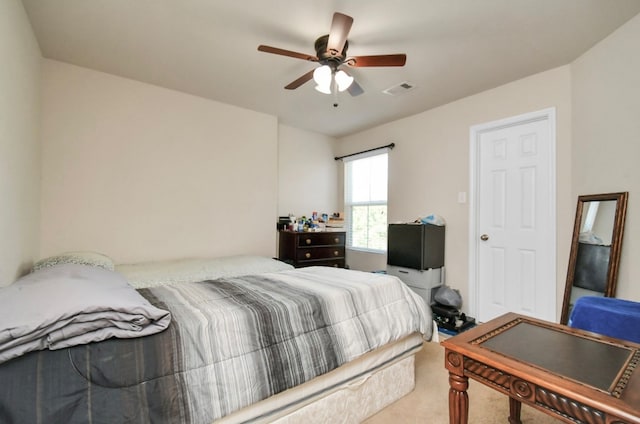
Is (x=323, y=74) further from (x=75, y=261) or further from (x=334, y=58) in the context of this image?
(x=75, y=261)

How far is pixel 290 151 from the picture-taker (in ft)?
13.9

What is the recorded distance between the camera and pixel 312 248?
383cm

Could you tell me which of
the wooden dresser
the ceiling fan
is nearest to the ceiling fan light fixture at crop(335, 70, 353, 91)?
the ceiling fan

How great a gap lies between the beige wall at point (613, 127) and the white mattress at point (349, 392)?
163cm

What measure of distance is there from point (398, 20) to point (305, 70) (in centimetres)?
97

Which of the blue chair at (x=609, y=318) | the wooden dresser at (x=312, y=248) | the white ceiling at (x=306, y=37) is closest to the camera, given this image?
the blue chair at (x=609, y=318)

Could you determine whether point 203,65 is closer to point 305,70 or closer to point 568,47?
point 305,70

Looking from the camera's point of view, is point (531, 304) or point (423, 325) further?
point (531, 304)

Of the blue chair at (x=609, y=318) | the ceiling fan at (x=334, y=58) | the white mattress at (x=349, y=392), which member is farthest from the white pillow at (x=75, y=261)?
the blue chair at (x=609, y=318)

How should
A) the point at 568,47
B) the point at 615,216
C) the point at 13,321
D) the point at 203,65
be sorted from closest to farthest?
the point at 13,321 → the point at 615,216 → the point at 568,47 → the point at 203,65

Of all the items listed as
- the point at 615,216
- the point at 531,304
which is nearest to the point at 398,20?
the point at 615,216

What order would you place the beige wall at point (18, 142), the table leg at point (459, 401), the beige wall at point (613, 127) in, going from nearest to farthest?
the table leg at point (459, 401), the beige wall at point (18, 142), the beige wall at point (613, 127)

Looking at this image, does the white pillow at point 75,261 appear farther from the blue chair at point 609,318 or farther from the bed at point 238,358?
the blue chair at point 609,318

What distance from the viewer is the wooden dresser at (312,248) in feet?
12.2
